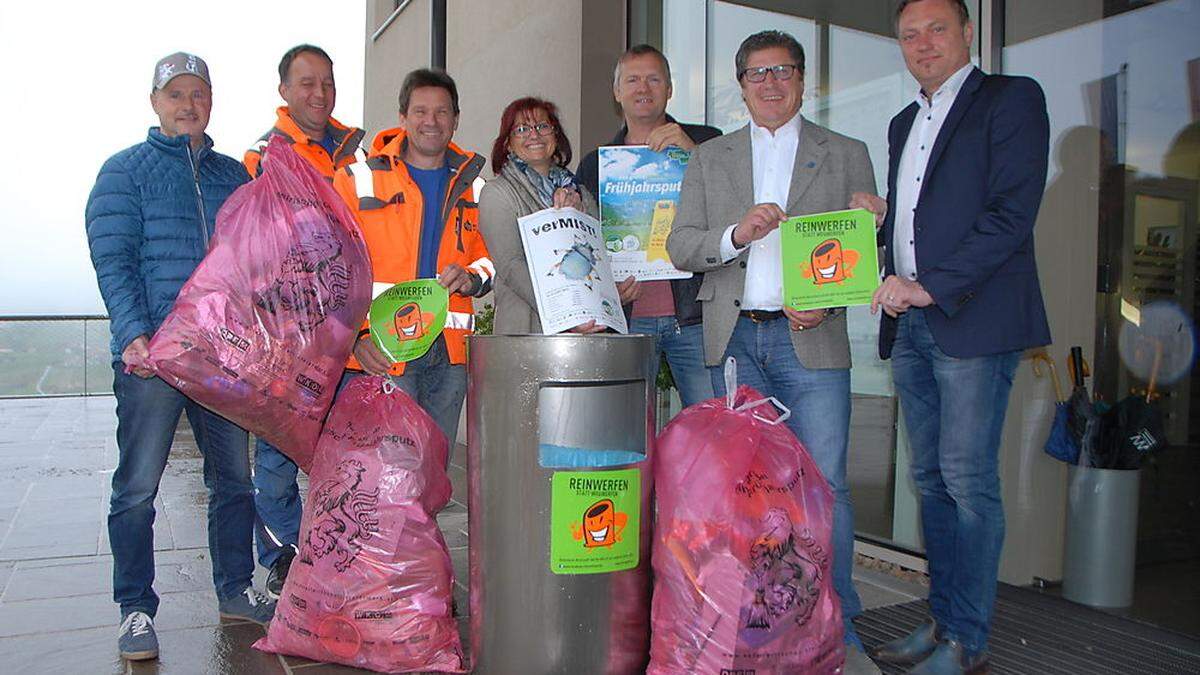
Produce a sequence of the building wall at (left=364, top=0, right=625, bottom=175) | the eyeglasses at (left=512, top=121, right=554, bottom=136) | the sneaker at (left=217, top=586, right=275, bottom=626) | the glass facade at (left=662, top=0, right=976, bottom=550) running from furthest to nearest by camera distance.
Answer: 1. the building wall at (left=364, top=0, right=625, bottom=175)
2. the glass facade at (left=662, top=0, right=976, bottom=550)
3. the sneaker at (left=217, top=586, right=275, bottom=626)
4. the eyeglasses at (left=512, top=121, right=554, bottom=136)

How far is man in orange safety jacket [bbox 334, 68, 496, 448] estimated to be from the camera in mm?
3045

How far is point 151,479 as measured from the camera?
2854 mm

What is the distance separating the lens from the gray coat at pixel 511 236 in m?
2.92

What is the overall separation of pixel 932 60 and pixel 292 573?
2407 mm

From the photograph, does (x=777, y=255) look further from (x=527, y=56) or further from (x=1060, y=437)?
(x=527, y=56)

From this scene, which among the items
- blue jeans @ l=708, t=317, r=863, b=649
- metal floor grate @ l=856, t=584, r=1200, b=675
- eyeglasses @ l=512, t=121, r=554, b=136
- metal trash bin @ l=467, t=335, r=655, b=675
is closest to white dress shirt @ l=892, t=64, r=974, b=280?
blue jeans @ l=708, t=317, r=863, b=649

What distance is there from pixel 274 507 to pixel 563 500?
178 cm

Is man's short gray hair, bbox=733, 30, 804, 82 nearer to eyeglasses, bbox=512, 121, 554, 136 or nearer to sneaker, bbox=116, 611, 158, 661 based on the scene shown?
eyeglasses, bbox=512, 121, 554, 136

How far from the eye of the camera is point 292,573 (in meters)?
2.77

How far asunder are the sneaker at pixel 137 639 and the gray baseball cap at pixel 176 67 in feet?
5.56

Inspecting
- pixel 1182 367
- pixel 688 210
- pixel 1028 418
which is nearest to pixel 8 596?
pixel 688 210

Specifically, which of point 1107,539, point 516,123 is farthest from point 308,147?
point 1107,539

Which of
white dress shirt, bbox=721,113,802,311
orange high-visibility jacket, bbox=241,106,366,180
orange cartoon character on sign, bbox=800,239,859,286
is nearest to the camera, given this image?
orange cartoon character on sign, bbox=800,239,859,286

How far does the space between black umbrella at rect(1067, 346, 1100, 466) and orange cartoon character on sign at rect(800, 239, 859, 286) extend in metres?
1.62
